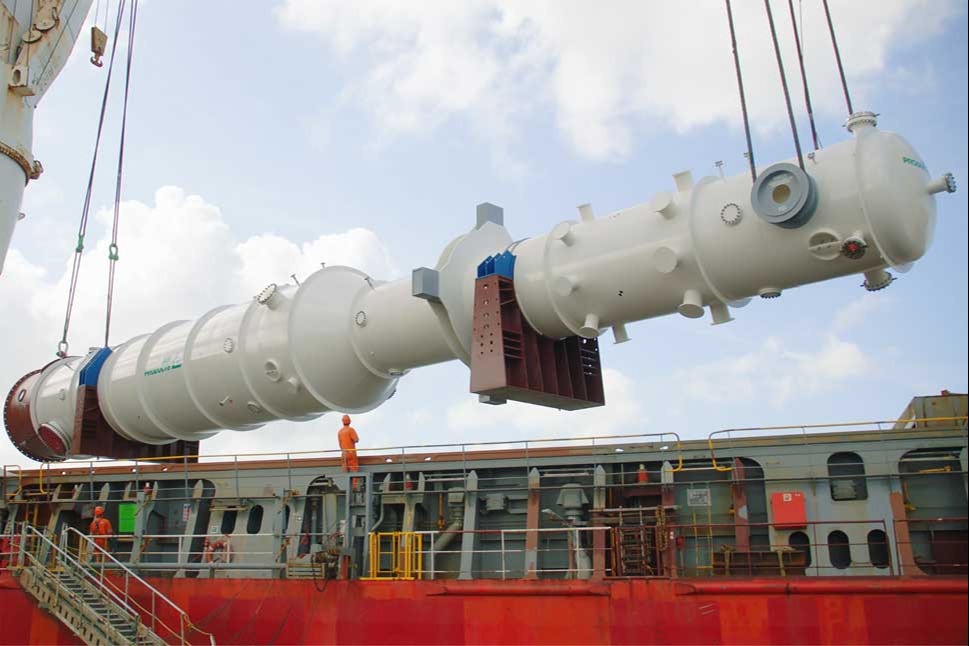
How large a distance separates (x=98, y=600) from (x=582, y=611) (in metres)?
8.21

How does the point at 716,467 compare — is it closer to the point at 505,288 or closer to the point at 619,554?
the point at 619,554

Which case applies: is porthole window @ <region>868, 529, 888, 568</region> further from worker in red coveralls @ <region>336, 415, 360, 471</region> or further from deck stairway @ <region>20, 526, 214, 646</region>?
deck stairway @ <region>20, 526, 214, 646</region>

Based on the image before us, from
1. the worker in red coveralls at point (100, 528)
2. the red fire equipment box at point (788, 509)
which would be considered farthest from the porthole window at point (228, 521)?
the red fire equipment box at point (788, 509)

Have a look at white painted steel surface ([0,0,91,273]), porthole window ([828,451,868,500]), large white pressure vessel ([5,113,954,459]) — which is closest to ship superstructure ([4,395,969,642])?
porthole window ([828,451,868,500])

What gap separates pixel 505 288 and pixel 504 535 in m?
4.26

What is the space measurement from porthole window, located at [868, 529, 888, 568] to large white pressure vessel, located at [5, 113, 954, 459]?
366 cm

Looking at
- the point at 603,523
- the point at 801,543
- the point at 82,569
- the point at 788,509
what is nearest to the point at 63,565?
the point at 82,569

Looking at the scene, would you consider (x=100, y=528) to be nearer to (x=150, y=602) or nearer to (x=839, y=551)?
(x=150, y=602)

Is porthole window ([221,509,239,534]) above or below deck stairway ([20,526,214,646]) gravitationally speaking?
above

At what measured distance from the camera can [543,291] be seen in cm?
1138

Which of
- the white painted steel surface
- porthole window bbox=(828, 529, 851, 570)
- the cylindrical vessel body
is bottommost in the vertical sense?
porthole window bbox=(828, 529, 851, 570)

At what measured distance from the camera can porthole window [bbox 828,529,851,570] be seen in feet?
38.3

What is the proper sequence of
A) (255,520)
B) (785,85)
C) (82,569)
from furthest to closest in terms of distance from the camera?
1. (255,520)
2. (82,569)
3. (785,85)

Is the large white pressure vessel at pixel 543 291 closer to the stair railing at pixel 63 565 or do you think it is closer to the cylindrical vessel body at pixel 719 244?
the cylindrical vessel body at pixel 719 244
